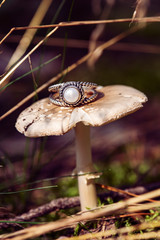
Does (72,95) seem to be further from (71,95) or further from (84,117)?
(84,117)

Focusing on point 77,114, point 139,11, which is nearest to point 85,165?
point 77,114

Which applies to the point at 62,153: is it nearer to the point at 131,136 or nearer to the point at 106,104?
the point at 131,136

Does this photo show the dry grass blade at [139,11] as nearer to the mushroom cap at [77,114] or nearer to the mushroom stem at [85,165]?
the mushroom cap at [77,114]

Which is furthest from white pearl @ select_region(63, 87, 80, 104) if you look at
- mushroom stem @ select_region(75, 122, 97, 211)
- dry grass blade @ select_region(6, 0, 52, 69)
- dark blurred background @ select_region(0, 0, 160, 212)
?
dry grass blade @ select_region(6, 0, 52, 69)

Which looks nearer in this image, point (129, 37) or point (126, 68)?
point (126, 68)

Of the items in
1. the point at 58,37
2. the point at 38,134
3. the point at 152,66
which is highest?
the point at 58,37

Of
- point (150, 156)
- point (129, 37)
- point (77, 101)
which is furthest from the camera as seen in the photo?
point (129, 37)

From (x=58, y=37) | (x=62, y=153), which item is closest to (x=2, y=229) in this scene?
(x=62, y=153)

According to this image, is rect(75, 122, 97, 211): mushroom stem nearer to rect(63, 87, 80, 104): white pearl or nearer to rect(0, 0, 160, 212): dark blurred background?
rect(63, 87, 80, 104): white pearl
